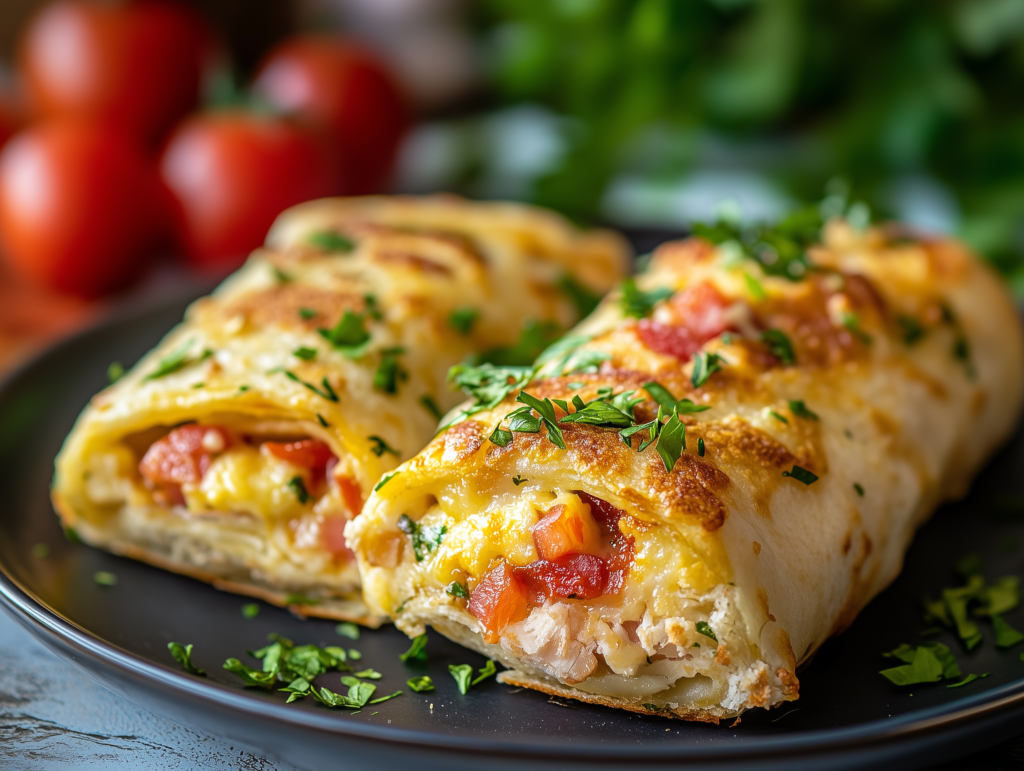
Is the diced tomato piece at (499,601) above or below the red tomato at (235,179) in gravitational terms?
below

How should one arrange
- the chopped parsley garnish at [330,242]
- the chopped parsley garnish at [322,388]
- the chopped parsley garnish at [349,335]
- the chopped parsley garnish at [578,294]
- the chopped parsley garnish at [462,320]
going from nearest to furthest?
the chopped parsley garnish at [322,388] < the chopped parsley garnish at [349,335] < the chopped parsley garnish at [462,320] < the chopped parsley garnish at [330,242] < the chopped parsley garnish at [578,294]

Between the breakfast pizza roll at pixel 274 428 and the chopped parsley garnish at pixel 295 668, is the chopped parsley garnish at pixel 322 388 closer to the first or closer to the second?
the breakfast pizza roll at pixel 274 428

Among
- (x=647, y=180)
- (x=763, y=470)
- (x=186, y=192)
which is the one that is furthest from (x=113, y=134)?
(x=763, y=470)

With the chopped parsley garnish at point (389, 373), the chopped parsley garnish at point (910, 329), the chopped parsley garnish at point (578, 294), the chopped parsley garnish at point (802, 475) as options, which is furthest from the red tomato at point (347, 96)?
Result: the chopped parsley garnish at point (802, 475)

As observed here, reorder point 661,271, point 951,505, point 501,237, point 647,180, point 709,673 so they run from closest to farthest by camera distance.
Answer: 1. point 709,673
2. point 951,505
3. point 661,271
4. point 501,237
5. point 647,180

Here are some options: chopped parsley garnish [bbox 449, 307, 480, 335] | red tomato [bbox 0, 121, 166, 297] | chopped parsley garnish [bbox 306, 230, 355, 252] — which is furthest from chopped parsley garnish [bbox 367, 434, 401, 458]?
red tomato [bbox 0, 121, 166, 297]

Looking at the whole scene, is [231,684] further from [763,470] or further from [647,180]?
[647,180]

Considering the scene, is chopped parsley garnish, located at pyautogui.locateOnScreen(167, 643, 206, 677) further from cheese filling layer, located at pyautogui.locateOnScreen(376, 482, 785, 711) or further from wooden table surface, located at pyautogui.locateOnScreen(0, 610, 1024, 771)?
cheese filling layer, located at pyautogui.locateOnScreen(376, 482, 785, 711)
